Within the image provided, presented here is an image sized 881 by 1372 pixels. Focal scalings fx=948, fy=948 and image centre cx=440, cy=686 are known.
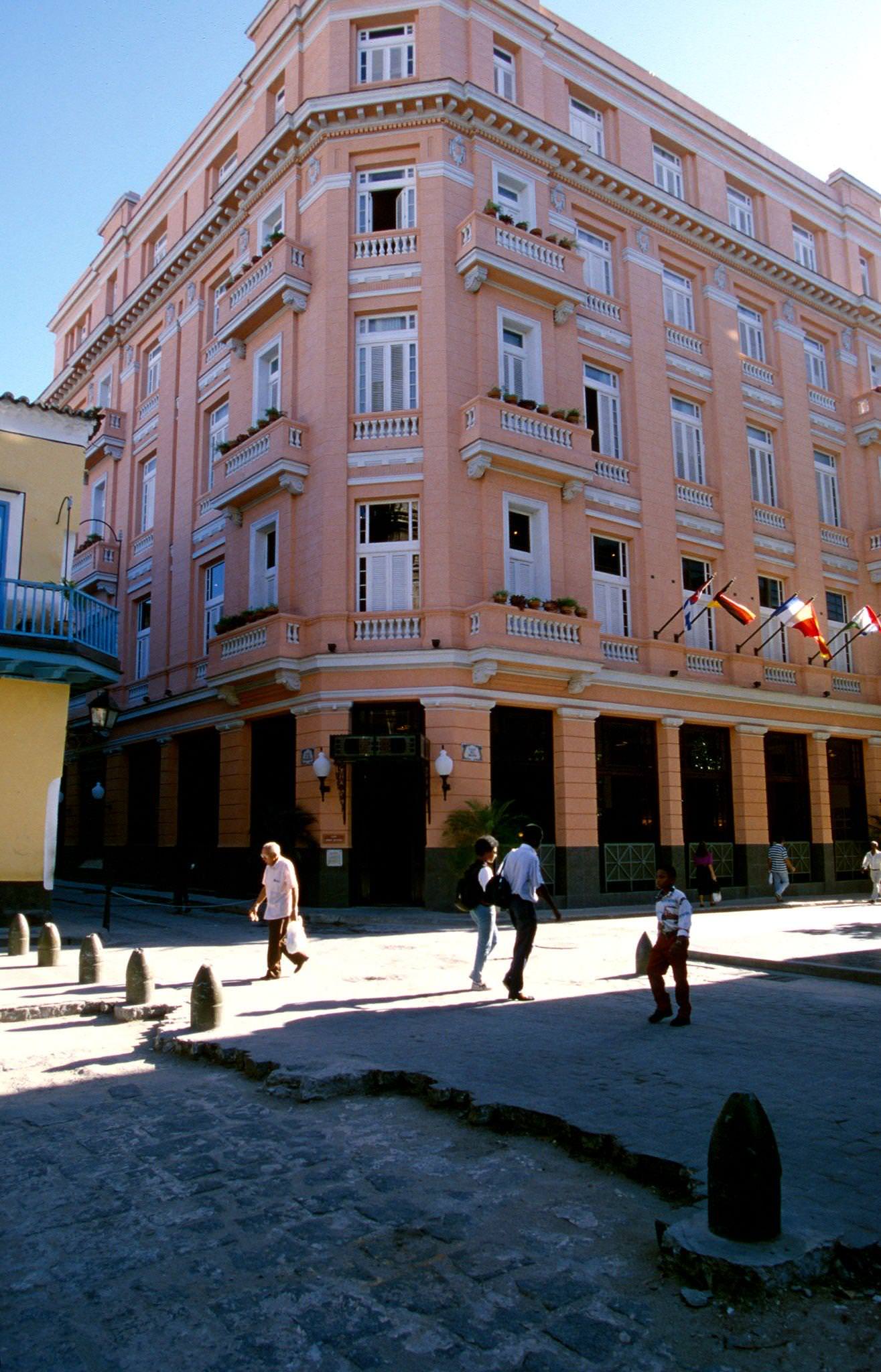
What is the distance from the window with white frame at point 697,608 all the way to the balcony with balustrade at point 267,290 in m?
11.6

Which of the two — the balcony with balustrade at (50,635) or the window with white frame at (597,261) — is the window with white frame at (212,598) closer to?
the balcony with balustrade at (50,635)

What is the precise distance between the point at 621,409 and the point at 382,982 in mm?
17712

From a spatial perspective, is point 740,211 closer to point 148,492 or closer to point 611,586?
point 611,586

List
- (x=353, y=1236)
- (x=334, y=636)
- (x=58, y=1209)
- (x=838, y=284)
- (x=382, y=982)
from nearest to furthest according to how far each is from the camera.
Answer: (x=353, y=1236) → (x=58, y=1209) → (x=382, y=982) → (x=334, y=636) → (x=838, y=284)

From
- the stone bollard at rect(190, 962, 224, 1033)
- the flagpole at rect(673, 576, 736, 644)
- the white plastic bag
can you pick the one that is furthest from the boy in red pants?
the flagpole at rect(673, 576, 736, 644)

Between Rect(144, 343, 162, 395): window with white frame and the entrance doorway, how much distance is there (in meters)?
16.0

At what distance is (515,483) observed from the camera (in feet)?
68.9

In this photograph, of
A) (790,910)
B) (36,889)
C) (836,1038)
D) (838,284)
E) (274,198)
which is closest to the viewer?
(836,1038)

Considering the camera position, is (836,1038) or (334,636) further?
(334,636)

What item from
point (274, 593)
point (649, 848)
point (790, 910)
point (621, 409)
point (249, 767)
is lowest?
point (790, 910)

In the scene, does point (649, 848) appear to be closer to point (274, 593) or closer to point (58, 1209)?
point (274, 593)

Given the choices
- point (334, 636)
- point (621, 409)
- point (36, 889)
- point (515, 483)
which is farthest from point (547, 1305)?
point (621, 409)

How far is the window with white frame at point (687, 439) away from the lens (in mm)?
25234

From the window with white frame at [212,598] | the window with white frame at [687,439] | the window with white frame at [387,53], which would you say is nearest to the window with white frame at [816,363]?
the window with white frame at [687,439]
